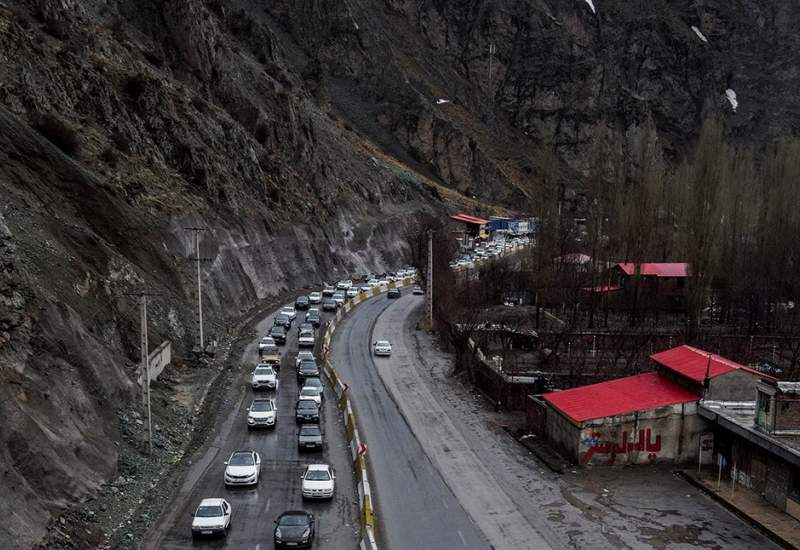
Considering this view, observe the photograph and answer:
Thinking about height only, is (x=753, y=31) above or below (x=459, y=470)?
above

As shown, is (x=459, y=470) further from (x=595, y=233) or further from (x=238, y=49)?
(x=238, y=49)

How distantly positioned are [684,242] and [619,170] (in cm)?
1666

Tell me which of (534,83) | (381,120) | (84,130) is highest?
(534,83)

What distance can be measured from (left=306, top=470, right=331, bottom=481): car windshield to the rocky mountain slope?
6.74 meters

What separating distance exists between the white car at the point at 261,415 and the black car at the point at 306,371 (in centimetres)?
776

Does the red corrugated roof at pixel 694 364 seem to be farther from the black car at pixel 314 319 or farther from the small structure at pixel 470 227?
the small structure at pixel 470 227

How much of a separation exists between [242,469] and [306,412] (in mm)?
8209

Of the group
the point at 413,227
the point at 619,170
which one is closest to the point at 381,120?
the point at 413,227

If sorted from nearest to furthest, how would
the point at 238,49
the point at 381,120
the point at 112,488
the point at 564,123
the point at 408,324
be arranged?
the point at 112,488 < the point at 408,324 < the point at 238,49 < the point at 381,120 < the point at 564,123

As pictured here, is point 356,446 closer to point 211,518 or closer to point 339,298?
point 211,518

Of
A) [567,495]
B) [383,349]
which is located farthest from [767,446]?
[383,349]

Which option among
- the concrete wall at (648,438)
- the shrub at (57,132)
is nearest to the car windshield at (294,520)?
the concrete wall at (648,438)

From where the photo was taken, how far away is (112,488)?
83.7 ft

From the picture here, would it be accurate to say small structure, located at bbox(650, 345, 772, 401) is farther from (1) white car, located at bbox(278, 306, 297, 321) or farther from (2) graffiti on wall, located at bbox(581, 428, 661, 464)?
(1) white car, located at bbox(278, 306, 297, 321)
